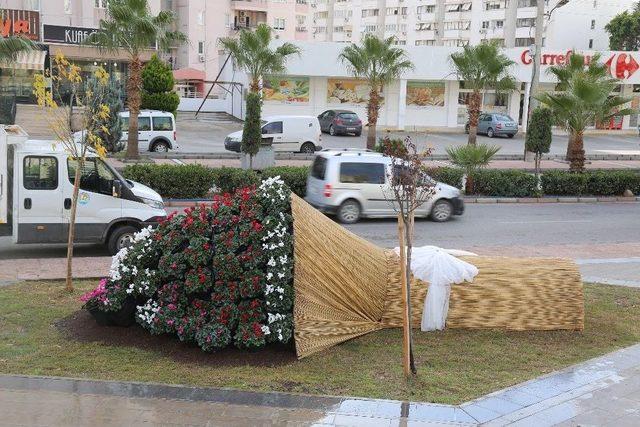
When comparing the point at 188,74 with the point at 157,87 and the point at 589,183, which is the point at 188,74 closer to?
the point at 157,87

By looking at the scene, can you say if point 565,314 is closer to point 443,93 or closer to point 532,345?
point 532,345

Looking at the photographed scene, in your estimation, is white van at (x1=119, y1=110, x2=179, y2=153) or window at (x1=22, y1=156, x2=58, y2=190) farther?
white van at (x1=119, y1=110, x2=179, y2=153)

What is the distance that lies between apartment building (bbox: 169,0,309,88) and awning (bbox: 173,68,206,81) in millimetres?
164

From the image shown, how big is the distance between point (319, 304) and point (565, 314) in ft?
11.0

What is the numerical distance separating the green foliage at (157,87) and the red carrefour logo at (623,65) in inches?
1094

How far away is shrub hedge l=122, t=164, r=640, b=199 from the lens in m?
20.5

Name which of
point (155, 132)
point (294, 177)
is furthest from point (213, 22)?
point (294, 177)

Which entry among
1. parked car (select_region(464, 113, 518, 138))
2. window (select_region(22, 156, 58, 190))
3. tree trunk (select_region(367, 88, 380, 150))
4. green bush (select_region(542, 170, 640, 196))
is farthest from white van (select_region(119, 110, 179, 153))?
parked car (select_region(464, 113, 518, 138))

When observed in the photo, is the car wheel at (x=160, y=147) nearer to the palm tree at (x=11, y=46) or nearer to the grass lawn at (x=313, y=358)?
the palm tree at (x=11, y=46)

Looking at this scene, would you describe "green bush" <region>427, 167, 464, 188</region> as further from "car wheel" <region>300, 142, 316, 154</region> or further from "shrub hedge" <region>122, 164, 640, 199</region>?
"car wheel" <region>300, 142, 316, 154</region>

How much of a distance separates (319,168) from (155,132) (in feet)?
44.6

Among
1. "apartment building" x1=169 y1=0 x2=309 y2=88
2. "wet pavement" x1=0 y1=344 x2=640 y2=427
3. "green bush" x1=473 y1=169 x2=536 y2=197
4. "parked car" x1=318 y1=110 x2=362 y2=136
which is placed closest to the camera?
"wet pavement" x1=0 y1=344 x2=640 y2=427

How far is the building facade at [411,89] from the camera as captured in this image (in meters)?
43.5

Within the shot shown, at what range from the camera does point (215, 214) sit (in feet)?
29.8
